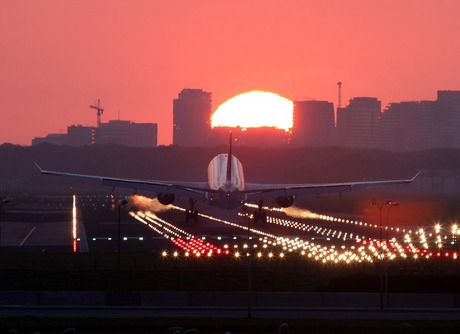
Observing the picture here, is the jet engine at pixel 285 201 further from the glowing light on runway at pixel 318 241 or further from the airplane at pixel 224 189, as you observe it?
the glowing light on runway at pixel 318 241

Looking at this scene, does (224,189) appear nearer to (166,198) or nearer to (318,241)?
(166,198)

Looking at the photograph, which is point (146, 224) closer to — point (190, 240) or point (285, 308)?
point (190, 240)

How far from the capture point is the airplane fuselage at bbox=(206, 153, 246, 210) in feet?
452

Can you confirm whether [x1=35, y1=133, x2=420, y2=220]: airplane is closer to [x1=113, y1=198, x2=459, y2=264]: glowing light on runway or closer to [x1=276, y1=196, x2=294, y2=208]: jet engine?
[x1=276, y1=196, x2=294, y2=208]: jet engine

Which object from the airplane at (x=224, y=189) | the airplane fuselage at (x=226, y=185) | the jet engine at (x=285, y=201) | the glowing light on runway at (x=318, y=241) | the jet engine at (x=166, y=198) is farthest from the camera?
the jet engine at (x=285, y=201)

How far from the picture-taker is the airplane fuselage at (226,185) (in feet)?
452

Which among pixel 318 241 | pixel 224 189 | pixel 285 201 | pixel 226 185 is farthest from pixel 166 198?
pixel 318 241

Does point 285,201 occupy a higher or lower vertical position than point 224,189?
lower

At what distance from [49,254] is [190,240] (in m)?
17.0

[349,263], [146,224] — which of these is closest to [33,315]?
[349,263]

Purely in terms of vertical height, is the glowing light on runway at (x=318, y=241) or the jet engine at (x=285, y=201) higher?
the jet engine at (x=285, y=201)

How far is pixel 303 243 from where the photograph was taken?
128 m

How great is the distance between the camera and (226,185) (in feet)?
457

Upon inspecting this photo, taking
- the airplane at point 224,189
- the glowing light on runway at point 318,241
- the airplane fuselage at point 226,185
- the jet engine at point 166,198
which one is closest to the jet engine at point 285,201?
the airplane at point 224,189
